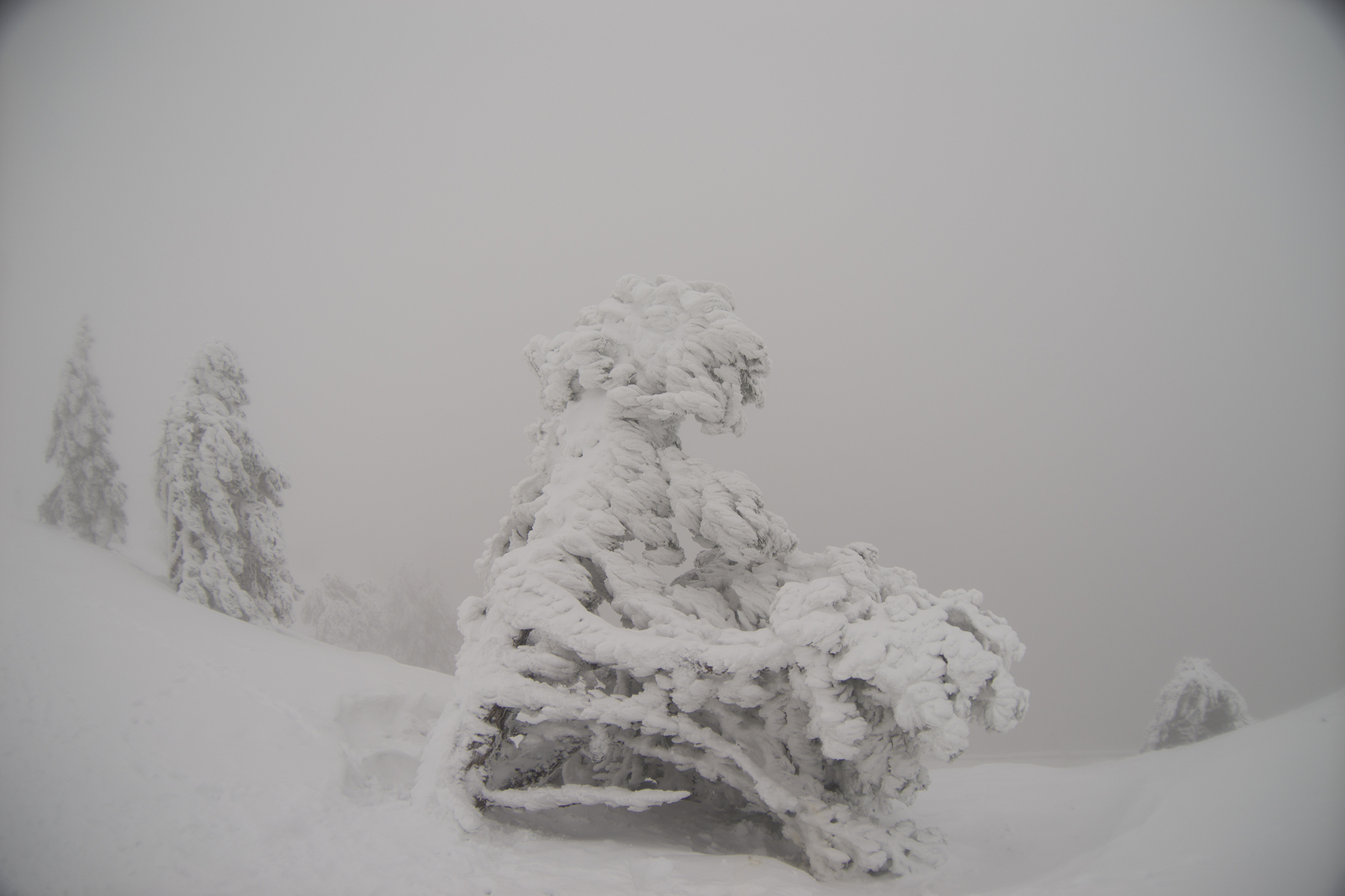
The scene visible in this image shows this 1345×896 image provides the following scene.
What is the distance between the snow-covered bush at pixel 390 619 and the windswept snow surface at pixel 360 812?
1908 cm

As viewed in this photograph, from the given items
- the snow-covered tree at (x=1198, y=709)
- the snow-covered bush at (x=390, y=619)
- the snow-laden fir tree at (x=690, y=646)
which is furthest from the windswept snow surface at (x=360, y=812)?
the snow-covered bush at (x=390, y=619)

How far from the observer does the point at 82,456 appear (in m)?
15.1

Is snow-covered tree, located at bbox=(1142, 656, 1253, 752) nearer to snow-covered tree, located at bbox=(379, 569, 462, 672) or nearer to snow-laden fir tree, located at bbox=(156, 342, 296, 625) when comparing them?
snow-laden fir tree, located at bbox=(156, 342, 296, 625)

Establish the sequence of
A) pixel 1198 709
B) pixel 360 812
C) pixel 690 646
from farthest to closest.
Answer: pixel 1198 709
pixel 690 646
pixel 360 812

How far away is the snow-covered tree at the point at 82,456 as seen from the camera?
583 inches

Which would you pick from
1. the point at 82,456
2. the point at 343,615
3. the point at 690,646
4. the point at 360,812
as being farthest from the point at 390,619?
the point at 690,646

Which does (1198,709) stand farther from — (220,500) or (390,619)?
(390,619)

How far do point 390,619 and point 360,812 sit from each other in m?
24.6

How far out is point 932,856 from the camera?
5320 millimetres

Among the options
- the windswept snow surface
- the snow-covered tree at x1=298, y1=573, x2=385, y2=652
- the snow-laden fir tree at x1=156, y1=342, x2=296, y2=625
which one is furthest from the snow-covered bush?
the windswept snow surface

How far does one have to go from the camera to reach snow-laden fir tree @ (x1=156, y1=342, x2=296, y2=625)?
40.4 ft

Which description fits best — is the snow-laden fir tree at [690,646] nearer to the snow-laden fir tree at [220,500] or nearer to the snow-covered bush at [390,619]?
the snow-laden fir tree at [220,500]

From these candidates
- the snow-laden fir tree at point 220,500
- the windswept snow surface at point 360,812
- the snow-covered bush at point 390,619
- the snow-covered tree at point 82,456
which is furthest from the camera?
the snow-covered bush at point 390,619

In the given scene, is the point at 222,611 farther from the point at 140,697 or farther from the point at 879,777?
the point at 879,777
